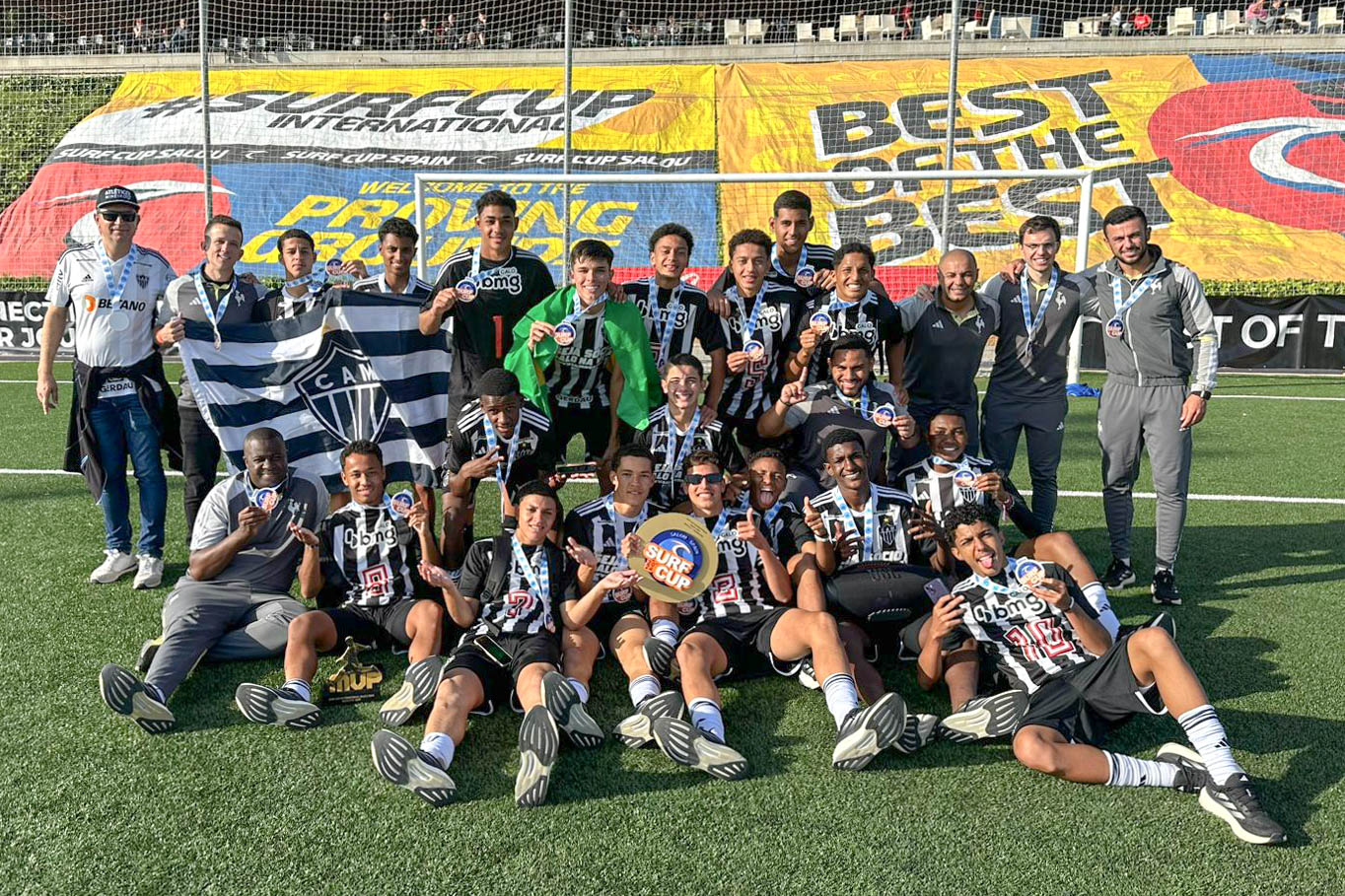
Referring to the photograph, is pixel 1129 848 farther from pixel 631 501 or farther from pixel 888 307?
pixel 888 307

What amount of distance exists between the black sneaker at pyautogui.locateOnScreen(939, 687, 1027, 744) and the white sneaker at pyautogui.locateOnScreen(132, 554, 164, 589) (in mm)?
4474

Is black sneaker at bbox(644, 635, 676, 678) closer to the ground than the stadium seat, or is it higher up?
closer to the ground

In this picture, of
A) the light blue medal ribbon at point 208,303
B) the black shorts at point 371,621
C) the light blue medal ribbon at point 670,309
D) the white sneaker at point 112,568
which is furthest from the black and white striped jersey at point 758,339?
the white sneaker at point 112,568

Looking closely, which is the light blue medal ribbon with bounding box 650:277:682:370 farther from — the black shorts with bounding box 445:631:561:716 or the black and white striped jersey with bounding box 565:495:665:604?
the black shorts with bounding box 445:631:561:716

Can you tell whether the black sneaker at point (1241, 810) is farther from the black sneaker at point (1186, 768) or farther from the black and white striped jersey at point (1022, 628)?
the black and white striped jersey at point (1022, 628)

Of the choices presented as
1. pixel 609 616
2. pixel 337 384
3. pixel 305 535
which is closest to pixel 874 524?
pixel 609 616

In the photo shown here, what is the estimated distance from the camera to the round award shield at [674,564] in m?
4.63

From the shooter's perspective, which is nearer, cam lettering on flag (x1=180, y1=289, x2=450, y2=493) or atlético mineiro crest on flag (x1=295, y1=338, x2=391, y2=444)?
cam lettering on flag (x1=180, y1=289, x2=450, y2=493)

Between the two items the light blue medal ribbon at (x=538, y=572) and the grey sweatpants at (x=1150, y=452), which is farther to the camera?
the grey sweatpants at (x=1150, y=452)

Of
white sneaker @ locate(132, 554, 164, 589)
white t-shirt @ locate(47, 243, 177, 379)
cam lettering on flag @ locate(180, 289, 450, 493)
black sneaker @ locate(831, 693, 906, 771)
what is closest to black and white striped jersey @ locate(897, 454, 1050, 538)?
black sneaker @ locate(831, 693, 906, 771)

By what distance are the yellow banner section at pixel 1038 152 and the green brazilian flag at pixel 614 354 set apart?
44.3 feet

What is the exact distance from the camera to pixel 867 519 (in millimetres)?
5195

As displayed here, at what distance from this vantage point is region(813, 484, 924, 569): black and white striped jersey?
5.15m

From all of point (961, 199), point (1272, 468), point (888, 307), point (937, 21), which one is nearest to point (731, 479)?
point (888, 307)
